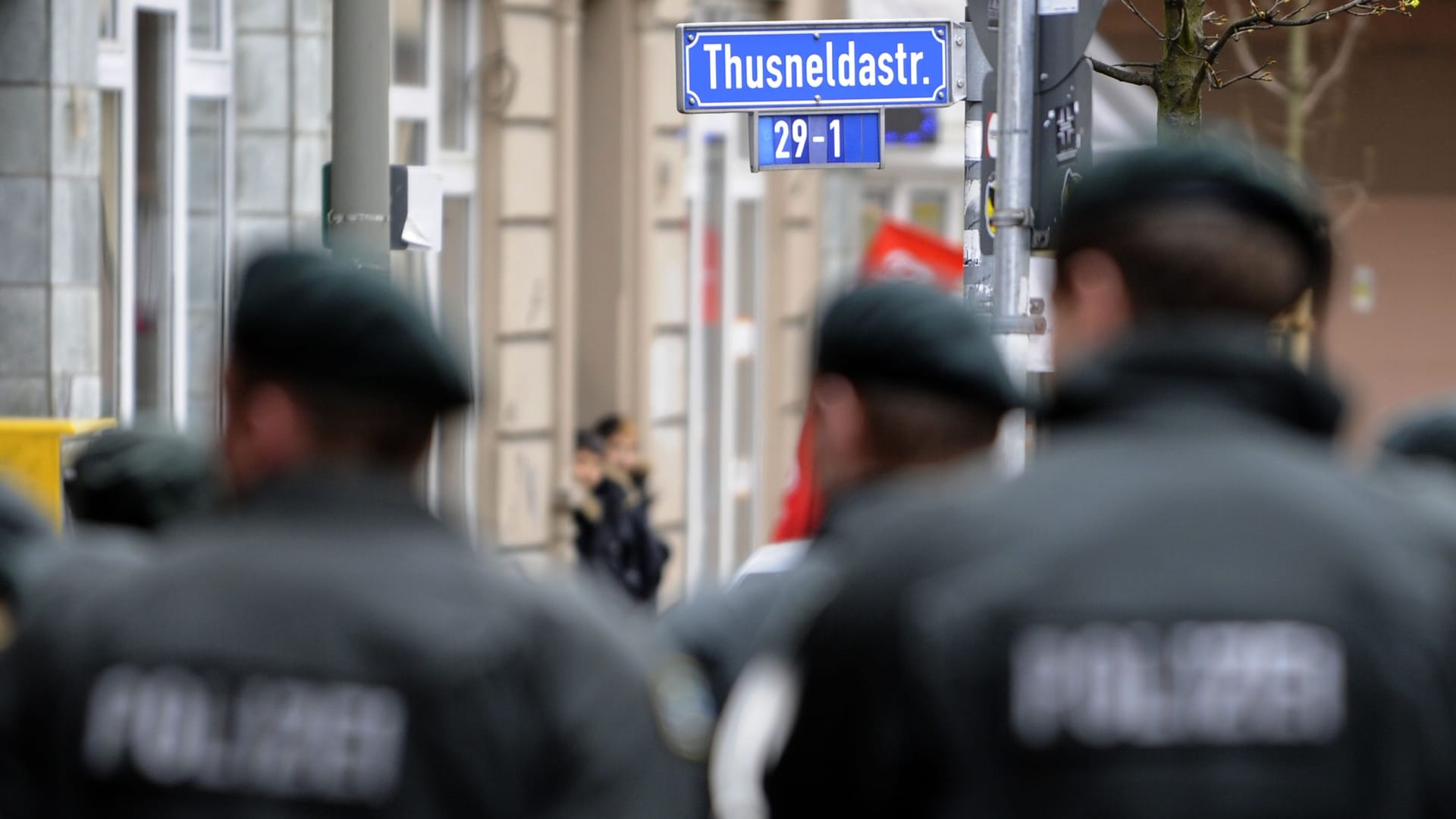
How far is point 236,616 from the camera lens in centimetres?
261

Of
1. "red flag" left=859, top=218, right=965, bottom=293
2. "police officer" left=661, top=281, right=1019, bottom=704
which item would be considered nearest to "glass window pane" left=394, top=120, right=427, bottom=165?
"red flag" left=859, top=218, right=965, bottom=293

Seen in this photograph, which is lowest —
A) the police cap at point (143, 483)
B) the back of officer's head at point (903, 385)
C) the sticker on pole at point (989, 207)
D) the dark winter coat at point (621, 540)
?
the dark winter coat at point (621, 540)

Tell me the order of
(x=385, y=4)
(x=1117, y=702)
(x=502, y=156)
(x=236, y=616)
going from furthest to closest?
(x=502, y=156)
(x=385, y=4)
(x=236, y=616)
(x=1117, y=702)

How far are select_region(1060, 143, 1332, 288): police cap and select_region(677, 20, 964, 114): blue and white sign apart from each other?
24.0ft

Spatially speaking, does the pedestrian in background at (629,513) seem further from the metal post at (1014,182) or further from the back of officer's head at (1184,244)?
the back of officer's head at (1184,244)

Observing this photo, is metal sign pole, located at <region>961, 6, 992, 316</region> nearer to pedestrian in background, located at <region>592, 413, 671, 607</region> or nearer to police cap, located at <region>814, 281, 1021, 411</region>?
pedestrian in background, located at <region>592, 413, 671, 607</region>

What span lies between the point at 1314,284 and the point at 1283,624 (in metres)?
0.49

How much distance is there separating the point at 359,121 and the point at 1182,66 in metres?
3.74

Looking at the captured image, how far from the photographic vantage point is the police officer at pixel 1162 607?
95.0 inches

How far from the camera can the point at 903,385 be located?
3.22 metres

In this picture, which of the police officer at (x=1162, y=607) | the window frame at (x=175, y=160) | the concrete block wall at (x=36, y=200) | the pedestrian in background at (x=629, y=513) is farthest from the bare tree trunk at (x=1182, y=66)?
the police officer at (x=1162, y=607)

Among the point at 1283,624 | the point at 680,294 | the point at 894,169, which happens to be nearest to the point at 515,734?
the point at 1283,624

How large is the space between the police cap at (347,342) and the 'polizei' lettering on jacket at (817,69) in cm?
745

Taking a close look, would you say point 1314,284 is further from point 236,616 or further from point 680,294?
point 680,294
